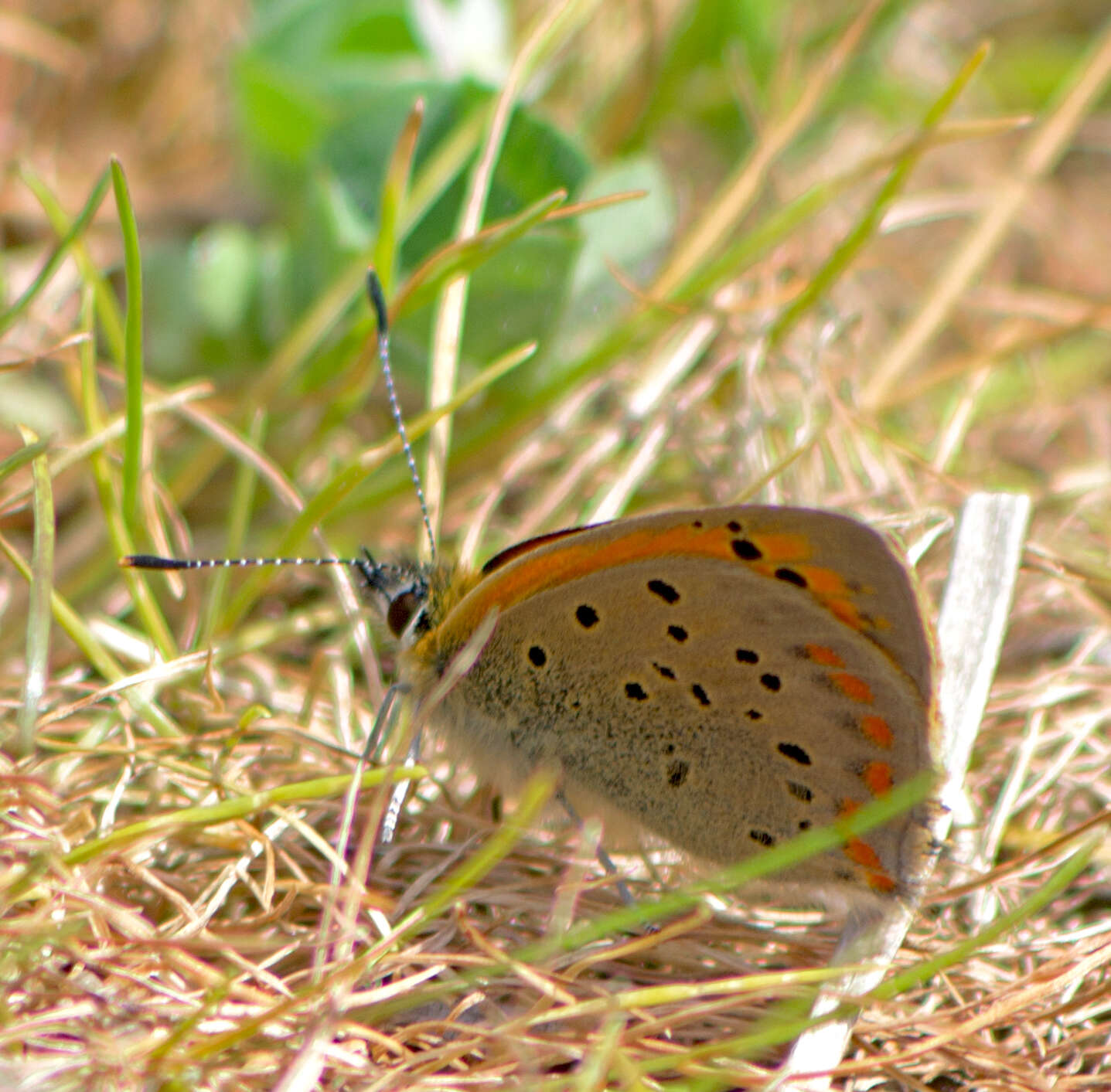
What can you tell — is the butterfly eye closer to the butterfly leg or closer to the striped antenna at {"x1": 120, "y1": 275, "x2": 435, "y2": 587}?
the striped antenna at {"x1": 120, "y1": 275, "x2": 435, "y2": 587}

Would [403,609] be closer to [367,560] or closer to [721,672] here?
[367,560]

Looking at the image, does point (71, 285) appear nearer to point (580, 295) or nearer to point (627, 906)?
point (580, 295)

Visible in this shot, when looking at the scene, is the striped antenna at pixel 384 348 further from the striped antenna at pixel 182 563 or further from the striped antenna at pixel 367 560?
the striped antenna at pixel 182 563

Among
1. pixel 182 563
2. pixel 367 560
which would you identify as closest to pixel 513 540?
pixel 367 560

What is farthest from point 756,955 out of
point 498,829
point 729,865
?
point 498,829

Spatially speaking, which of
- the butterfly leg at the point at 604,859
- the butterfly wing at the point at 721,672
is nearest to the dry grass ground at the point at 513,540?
the butterfly leg at the point at 604,859

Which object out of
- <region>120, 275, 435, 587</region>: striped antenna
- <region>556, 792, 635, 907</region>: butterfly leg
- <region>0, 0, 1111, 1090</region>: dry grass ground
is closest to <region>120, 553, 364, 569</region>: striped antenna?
<region>120, 275, 435, 587</region>: striped antenna
